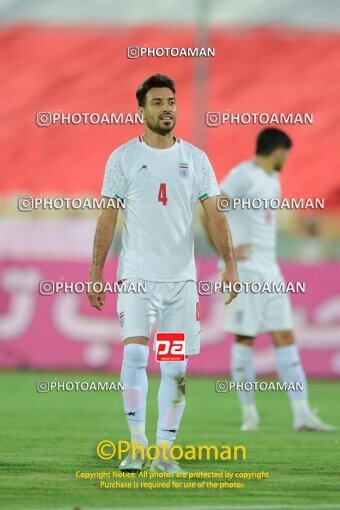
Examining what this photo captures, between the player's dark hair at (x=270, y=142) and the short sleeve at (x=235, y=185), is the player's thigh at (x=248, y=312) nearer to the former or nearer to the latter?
the short sleeve at (x=235, y=185)

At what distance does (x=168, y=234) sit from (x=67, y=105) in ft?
68.7

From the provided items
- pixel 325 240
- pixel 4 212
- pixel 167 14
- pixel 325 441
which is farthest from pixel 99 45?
pixel 325 441

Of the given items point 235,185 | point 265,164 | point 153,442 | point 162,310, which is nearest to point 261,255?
point 235,185

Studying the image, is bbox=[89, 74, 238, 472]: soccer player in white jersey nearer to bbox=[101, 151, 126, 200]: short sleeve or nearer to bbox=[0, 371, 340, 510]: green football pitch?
bbox=[101, 151, 126, 200]: short sleeve

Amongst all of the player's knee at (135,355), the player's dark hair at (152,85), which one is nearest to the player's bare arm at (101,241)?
the player's knee at (135,355)

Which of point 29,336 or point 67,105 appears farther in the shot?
point 67,105

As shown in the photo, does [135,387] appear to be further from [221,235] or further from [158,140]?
[158,140]

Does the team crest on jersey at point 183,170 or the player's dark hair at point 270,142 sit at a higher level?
the player's dark hair at point 270,142

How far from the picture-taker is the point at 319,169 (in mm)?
24688

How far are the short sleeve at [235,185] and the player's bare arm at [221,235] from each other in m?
3.09

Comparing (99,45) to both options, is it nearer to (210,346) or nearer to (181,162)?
(210,346)

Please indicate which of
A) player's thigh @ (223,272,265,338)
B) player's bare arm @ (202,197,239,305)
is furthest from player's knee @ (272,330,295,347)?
player's bare arm @ (202,197,239,305)

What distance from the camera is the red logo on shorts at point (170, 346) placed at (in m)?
7.96

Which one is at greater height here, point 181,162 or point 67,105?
point 67,105
